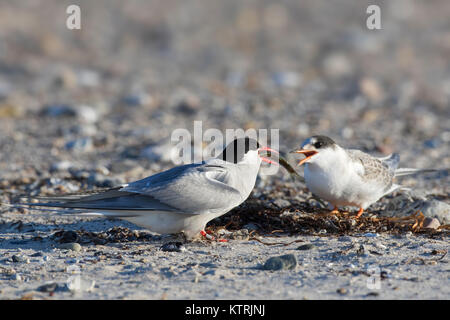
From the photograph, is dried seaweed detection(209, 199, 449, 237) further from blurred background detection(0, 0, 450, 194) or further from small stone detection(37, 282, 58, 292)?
blurred background detection(0, 0, 450, 194)

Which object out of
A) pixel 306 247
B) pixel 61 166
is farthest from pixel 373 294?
pixel 61 166

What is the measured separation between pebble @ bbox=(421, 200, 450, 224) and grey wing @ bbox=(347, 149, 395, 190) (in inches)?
15.2

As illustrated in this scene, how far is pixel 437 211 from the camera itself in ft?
17.0

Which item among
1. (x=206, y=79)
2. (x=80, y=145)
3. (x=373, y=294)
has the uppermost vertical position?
(x=206, y=79)

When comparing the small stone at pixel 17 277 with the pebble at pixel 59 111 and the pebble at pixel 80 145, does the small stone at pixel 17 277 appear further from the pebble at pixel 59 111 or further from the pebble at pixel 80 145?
the pebble at pixel 59 111

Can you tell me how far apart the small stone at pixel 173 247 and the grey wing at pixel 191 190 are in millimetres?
247

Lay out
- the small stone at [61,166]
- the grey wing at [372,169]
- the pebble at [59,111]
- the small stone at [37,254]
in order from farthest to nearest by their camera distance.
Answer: the pebble at [59,111] → the small stone at [61,166] → the grey wing at [372,169] → the small stone at [37,254]

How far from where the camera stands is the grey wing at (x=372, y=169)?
525 cm

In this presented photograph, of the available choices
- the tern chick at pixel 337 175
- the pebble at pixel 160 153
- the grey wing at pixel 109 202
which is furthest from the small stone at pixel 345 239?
the pebble at pixel 160 153

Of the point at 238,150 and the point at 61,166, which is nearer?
the point at 238,150

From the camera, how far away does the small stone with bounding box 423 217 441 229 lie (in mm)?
4943

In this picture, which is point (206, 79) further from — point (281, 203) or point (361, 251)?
point (361, 251)

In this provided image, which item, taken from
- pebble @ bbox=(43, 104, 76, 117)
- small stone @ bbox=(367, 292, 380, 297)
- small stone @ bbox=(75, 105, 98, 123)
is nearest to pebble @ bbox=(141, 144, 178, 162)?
small stone @ bbox=(75, 105, 98, 123)

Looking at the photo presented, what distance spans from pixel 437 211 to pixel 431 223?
0.26m
